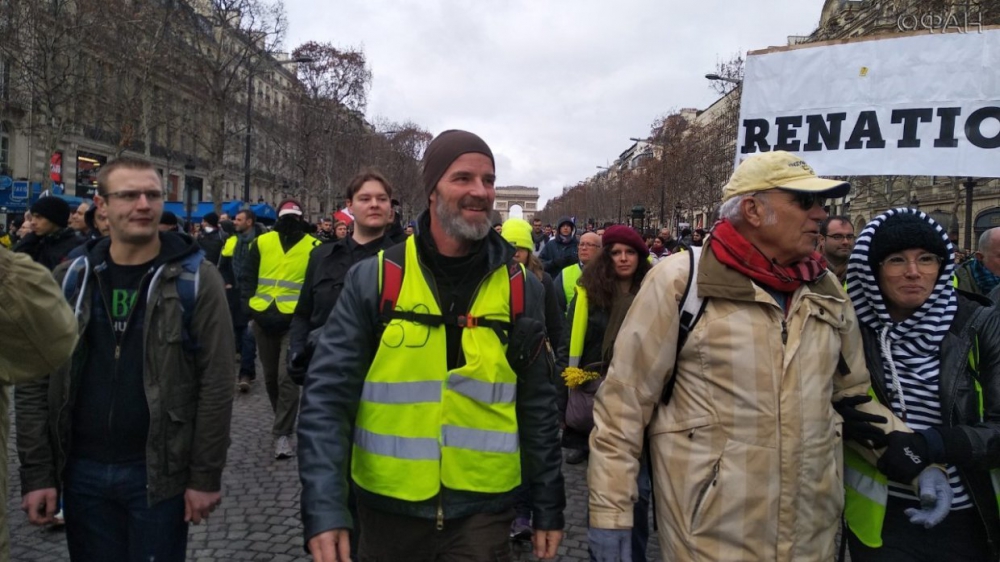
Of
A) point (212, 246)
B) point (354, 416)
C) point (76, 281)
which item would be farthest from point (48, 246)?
point (354, 416)

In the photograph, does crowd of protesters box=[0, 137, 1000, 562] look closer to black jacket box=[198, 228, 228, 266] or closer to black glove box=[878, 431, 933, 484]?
black glove box=[878, 431, 933, 484]

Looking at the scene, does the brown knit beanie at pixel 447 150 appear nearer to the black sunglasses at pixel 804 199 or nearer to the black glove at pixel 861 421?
the black sunglasses at pixel 804 199

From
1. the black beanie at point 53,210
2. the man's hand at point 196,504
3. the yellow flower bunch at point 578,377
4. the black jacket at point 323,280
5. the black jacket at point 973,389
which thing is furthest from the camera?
the black beanie at point 53,210

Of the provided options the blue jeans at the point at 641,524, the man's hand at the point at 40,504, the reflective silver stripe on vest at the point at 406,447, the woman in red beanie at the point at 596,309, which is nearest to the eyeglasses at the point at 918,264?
the blue jeans at the point at 641,524

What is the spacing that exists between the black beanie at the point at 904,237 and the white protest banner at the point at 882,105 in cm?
235

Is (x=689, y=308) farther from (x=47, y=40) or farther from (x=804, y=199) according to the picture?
(x=47, y=40)

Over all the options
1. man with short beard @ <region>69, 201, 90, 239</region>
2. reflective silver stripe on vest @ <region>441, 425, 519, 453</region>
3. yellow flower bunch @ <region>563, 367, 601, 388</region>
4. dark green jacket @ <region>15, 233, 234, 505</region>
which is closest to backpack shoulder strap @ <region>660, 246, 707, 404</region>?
reflective silver stripe on vest @ <region>441, 425, 519, 453</region>

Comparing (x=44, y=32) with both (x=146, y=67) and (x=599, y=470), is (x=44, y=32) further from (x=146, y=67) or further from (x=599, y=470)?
(x=599, y=470)

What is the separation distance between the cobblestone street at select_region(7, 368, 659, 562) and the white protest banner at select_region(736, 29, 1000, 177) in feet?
9.35

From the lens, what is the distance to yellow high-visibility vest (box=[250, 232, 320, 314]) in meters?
5.75

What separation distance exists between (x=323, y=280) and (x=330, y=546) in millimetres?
2535

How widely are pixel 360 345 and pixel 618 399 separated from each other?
0.83 metres

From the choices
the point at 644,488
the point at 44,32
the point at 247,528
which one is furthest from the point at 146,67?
the point at 644,488

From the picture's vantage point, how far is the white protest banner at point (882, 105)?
435 centimetres
